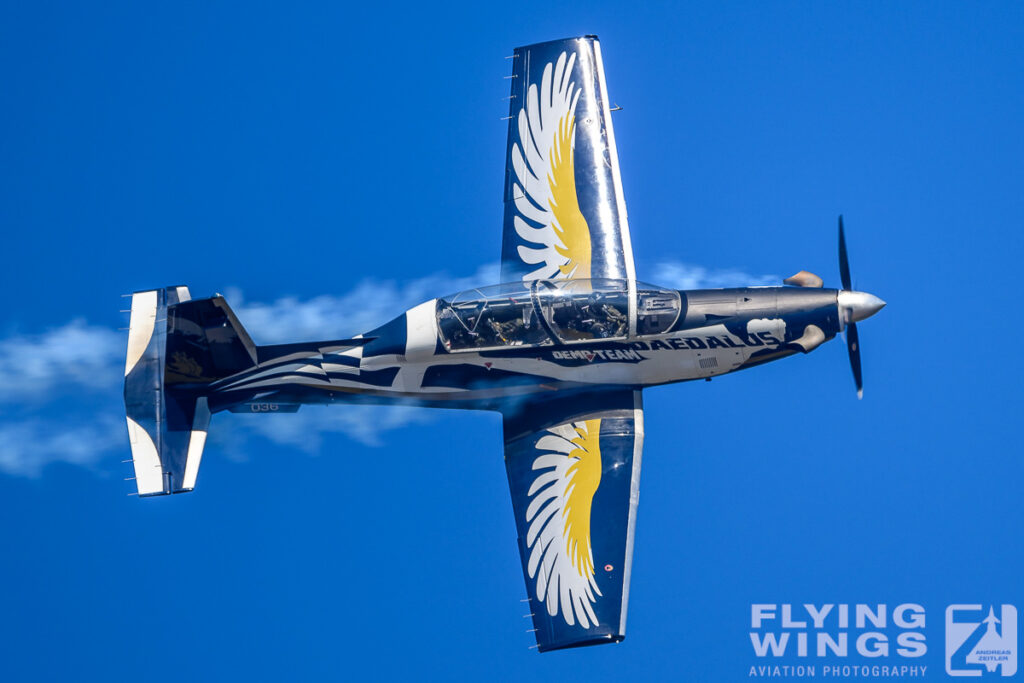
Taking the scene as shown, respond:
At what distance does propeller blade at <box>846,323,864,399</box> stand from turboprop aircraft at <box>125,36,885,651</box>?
1.0 inches

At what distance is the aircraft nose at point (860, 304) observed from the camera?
1803 cm

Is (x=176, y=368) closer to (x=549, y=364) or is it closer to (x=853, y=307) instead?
(x=549, y=364)

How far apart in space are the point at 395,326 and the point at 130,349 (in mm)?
3760

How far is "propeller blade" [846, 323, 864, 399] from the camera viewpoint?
18.2 meters

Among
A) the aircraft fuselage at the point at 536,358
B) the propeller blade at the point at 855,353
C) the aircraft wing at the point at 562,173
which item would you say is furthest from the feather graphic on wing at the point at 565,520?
the propeller blade at the point at 855,353

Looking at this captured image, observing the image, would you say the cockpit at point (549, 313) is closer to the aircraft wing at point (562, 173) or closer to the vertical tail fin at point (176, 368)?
the aircraft wing at point (562, 173)

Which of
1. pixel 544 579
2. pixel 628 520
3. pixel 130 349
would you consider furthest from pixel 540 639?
pixel 130 349

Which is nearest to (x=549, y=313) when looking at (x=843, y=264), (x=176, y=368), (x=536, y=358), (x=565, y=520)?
(x=536, y=358)

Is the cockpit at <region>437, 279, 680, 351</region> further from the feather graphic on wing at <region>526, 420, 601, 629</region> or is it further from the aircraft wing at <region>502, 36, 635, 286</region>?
the feather graphic on wing at <region>526, 420, 601, 629</region>

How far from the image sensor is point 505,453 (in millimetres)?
18734

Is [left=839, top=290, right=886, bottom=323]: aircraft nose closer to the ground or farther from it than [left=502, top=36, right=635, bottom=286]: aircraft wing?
closer to the ground

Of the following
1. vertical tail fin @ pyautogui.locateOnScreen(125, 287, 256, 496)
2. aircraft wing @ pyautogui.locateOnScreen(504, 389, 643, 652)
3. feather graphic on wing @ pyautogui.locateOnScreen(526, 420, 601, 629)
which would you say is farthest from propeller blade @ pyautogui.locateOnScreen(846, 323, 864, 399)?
vertical tail fin @ pyautogui.locateOnScreen(125, 287, 256, 496)

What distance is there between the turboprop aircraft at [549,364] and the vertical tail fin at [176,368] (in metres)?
0.02

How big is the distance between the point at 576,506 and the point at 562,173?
506 centimetres
